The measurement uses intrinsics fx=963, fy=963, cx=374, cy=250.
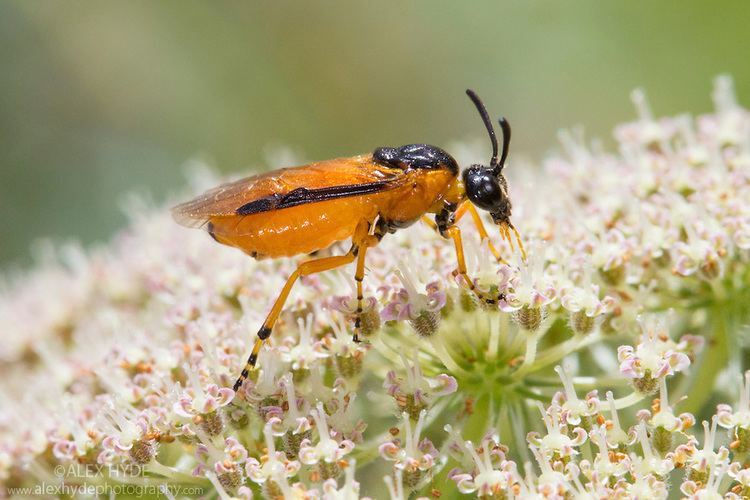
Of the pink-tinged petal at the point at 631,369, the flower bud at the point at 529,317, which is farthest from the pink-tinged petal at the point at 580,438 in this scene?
the flower bud at the point at 529,317

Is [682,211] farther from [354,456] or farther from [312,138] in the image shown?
[312,138]

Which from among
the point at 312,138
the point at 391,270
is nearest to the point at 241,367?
the point at 391,270

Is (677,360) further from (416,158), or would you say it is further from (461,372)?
(416,158)

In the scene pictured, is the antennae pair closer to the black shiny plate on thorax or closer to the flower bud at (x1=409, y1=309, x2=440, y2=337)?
the black shiny plate on thorax

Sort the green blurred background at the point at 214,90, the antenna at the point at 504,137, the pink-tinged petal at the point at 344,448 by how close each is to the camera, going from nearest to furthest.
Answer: the pink-tinged petal at the point at 344,448
the antenna at the point at 504,137
the green blurred background at the point at 214,90

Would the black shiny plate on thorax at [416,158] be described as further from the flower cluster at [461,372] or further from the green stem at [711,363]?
the green stem at [711,363]

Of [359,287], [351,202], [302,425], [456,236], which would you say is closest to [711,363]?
[456,236]

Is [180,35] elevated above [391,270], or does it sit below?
above
